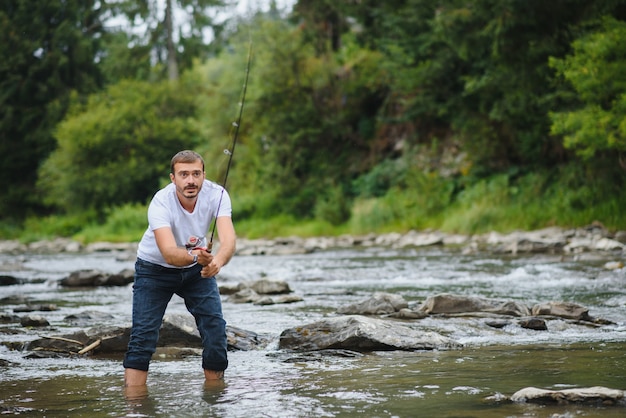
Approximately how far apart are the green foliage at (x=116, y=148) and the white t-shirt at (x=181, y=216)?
126 feet

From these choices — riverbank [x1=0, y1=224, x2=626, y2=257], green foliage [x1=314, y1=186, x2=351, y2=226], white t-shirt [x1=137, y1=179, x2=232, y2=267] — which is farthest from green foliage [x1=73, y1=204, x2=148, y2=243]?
white t-shirt [x1=137, y1=179, x2=232, y2=267]

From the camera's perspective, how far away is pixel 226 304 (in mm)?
10836

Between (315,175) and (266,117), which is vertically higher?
(266,117)

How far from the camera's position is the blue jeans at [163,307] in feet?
18.2

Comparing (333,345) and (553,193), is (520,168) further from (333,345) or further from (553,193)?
(333,345)

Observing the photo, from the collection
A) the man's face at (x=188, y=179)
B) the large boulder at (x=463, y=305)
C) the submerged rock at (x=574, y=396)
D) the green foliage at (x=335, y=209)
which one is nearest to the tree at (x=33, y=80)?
the green foliage at (x=335, y=209)

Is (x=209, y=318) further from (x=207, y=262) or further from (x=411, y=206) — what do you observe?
(x=411, y=206)

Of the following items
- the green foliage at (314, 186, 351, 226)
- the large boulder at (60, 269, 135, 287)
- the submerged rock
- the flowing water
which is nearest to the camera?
the submerged rock

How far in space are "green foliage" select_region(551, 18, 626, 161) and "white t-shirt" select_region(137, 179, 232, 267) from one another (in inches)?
591

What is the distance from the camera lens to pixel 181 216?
5.45m

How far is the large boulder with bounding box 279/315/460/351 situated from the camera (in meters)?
6.90

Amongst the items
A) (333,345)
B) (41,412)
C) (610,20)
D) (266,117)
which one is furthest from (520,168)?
(41,412)

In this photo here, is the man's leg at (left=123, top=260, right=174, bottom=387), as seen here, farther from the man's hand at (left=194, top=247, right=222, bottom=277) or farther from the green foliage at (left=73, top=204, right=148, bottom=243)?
the green foliage at (left=73, top=204, right=148, bottom=243)

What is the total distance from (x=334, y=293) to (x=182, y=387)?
250 inches
